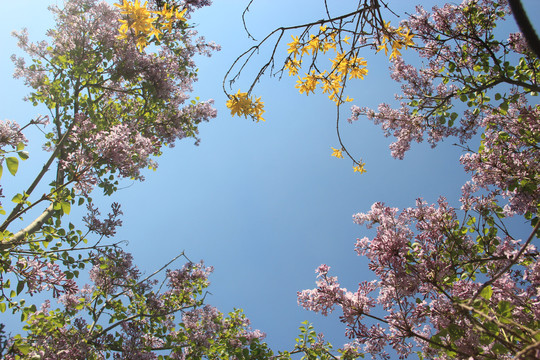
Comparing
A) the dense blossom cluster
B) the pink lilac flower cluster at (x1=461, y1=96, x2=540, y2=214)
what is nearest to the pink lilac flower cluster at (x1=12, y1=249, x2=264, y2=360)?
the dense blossom cluster

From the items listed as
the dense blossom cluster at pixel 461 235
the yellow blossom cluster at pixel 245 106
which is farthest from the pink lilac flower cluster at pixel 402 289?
the yellow blossom cluster at pixel 245 106

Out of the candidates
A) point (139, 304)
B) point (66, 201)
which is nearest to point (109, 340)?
point (139, 304)

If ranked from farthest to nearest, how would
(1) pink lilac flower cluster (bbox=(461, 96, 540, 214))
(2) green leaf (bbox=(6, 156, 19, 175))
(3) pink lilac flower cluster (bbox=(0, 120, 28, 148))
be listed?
(1) pink lilac flower cluster (bbox=(461, 96, 540, 214)), (3) pink lilac flower cluster (bbox=(0, 120, 28, 148)), (2) green leaf (bbox=(6, 156, 19, 175))

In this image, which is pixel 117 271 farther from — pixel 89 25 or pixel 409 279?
pixel 89 25

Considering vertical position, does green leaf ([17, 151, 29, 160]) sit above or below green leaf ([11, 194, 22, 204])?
below

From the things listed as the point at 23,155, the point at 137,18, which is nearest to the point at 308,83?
the point at 137,18

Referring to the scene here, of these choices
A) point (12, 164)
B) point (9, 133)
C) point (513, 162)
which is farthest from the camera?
point (513, 162)

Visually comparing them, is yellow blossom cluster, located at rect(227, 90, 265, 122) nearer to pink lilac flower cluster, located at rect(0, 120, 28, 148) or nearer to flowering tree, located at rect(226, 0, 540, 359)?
flowering tree, located at rect(226, 0, 540, 359)

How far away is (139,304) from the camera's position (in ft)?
16.6

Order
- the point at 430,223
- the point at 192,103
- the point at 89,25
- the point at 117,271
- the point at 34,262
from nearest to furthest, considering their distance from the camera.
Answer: the point at 34,262
the point at 430,223
the point at 117,271
the point at 89,25
the point at 192,103

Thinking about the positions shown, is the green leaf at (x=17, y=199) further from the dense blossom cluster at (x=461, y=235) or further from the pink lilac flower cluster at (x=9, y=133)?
the dense blossom cluster at (x=461, y=235)

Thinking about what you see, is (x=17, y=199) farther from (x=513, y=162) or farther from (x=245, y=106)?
(x=513, y=162)

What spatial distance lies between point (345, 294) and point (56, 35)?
7007 mm

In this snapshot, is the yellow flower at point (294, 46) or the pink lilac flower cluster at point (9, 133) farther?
the pink lilac flower cluster at point (9, 133)
